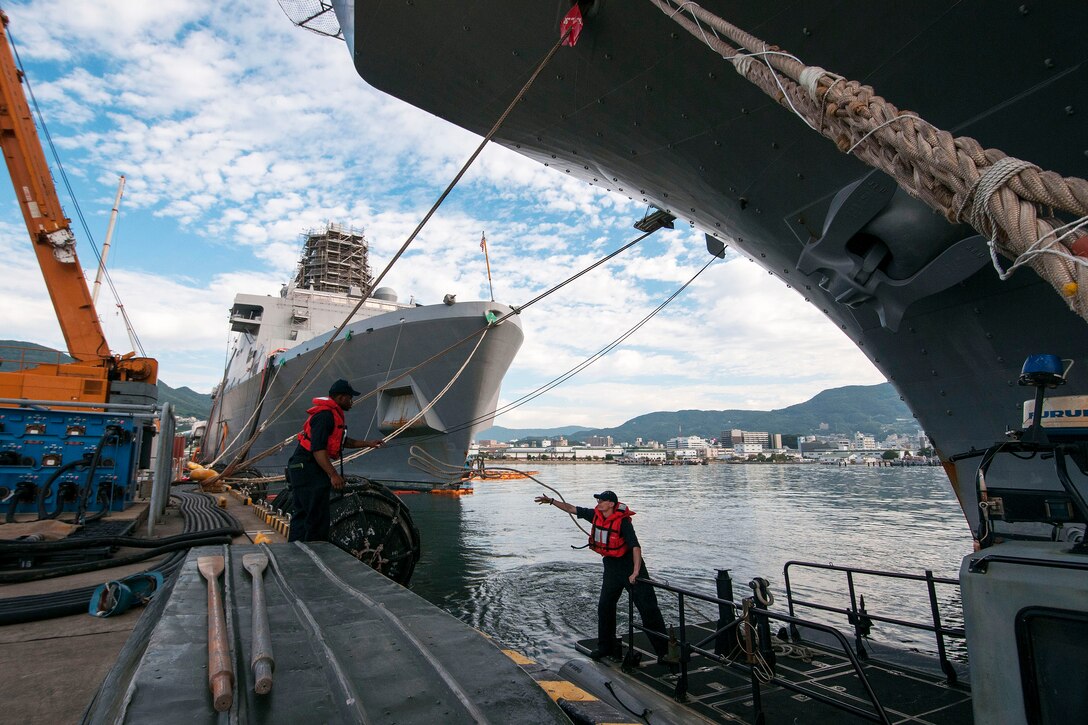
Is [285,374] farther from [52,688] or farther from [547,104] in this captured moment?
[52,688]

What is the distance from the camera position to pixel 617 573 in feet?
17.5

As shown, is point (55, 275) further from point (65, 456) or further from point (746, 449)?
point (746, 449)

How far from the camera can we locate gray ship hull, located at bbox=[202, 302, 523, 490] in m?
17.8

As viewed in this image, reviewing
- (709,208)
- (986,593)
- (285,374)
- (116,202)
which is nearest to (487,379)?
(285,374)

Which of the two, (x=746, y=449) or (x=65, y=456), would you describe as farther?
(x=746, y=449)

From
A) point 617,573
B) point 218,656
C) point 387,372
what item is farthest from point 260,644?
point 387,372

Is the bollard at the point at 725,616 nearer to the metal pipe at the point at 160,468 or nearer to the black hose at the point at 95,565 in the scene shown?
the black hose at the point at 95,565

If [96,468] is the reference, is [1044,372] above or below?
above

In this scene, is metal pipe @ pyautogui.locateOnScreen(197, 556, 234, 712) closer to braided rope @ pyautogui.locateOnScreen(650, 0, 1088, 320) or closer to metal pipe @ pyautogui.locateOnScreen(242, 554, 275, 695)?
metal pipe @ pyautogui.locateOnScreen(242, 554, 275, 695)

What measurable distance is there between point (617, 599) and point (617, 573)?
278 mm

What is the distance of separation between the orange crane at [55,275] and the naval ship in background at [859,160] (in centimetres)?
834

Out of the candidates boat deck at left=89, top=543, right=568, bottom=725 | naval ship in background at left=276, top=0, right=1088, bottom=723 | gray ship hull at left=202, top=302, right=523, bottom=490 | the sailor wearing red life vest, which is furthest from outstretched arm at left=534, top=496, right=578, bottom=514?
gray ship hull at left=202, top=302, right=523, bottom=490

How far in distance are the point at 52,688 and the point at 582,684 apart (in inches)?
146

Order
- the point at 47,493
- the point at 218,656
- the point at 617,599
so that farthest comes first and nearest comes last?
the point at 47,493 → the point at 617,599 → the point at 218,656
